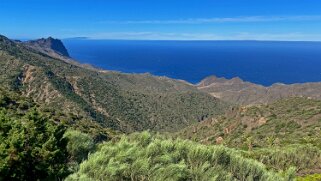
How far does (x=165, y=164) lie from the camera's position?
1571 cm

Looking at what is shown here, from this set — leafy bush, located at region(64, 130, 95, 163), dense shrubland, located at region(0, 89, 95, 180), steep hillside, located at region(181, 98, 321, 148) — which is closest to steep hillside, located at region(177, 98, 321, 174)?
steep hillside, located at region(181, 98, 321, 148)

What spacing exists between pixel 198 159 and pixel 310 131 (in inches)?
1980

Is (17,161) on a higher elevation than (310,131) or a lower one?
higher

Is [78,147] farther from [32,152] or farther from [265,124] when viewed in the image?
[265,124]

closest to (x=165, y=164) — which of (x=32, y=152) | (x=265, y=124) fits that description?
(x=32, y=152)

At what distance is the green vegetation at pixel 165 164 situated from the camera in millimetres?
14867

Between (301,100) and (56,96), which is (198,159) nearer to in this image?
(301,100)

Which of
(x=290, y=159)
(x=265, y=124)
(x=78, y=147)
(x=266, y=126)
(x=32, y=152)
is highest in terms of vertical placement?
(x=32, y=152)

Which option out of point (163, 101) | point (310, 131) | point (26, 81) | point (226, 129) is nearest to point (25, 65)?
point (26, 81)

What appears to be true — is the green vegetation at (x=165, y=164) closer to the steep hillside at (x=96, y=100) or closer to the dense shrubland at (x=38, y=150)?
the dense shrubland at (x=38, y=150)

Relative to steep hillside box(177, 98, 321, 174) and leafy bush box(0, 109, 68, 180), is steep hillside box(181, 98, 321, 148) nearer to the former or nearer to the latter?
steep hillside box(177, 98, 321, 174)

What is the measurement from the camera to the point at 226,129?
8069 centimetres

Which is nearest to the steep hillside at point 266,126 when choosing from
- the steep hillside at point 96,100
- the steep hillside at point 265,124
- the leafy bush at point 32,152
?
the steep hillside at point 265,124

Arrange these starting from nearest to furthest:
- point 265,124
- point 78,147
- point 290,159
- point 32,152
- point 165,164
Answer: point 165,164
point 32,152
point 78,147
point 290,159
point 265,124
